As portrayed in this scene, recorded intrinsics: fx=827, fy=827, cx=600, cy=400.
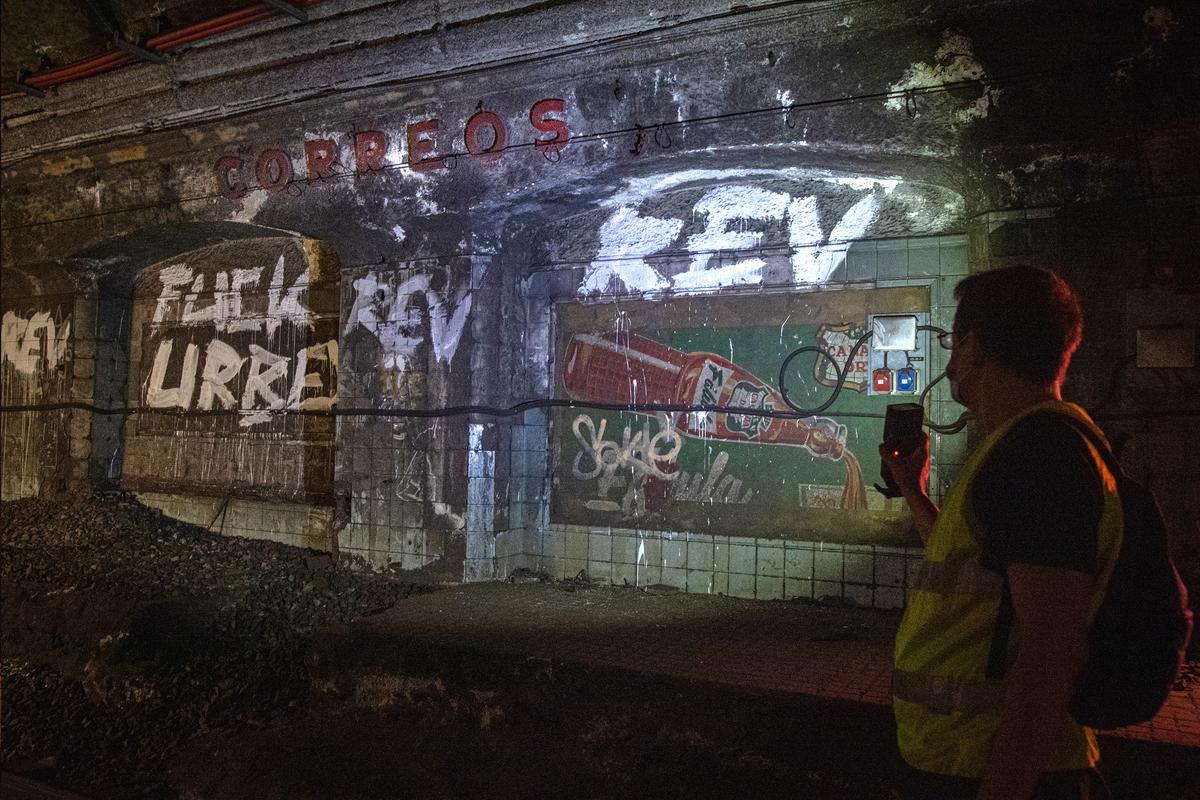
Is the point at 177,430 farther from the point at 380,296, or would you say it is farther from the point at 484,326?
the point at 484,326

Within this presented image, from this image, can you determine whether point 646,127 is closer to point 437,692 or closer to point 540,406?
point 540,406

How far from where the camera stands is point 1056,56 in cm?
491

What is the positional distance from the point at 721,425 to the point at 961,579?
456 cm

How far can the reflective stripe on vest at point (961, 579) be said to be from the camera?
182 centimetres

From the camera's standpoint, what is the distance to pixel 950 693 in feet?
6.06

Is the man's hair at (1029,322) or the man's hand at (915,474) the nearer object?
the man's hair at (1029,322)

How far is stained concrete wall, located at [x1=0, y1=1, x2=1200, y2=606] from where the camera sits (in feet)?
16.0

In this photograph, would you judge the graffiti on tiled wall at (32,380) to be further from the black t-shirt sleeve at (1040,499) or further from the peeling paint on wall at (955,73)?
the black t-shirt sleeve at (1040,499)

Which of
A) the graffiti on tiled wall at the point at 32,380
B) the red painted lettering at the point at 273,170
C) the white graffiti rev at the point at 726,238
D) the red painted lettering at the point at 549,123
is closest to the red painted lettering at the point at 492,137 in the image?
the red painted lettering at the point at 549,123

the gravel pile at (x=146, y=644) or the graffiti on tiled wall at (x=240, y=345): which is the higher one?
the graffiti on tiled wall at (x=240, y=345)

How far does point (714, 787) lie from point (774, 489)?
2573 mm

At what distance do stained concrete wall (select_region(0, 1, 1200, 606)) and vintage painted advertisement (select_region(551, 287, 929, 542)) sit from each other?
107 millimetres

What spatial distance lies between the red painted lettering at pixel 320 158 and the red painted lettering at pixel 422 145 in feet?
2.75

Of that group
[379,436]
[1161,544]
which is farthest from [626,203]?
[1161,544]
